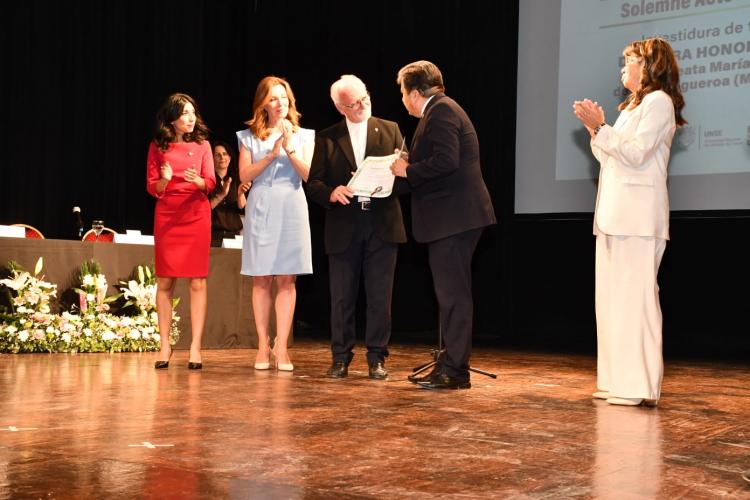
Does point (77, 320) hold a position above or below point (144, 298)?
below

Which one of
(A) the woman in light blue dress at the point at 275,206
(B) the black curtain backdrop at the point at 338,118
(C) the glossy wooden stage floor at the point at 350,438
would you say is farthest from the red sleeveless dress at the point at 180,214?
(B) the black curtain backdrop at the point at 338,118

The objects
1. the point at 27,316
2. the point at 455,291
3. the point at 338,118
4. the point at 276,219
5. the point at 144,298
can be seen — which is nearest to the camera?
the point at 455,291

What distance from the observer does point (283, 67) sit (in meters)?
9.58

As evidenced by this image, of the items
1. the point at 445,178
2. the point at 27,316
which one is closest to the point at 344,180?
the point at 445,178

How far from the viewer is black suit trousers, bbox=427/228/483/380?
3.96m

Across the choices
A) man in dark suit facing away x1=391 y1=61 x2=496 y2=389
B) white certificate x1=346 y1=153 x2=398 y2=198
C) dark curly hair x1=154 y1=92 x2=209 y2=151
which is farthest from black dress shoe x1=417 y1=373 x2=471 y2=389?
dark curly hair x1=154 y1=92 x2=209 y2=151

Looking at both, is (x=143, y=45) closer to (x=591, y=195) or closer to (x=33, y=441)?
(x=591, y=195)

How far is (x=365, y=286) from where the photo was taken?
4.39 meters

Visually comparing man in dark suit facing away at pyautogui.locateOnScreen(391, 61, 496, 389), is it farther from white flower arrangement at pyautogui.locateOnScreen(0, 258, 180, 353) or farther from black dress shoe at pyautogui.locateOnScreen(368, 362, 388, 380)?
white flower arrangement at pyautogui.locateOnScreen(0, 258, 180, 353)

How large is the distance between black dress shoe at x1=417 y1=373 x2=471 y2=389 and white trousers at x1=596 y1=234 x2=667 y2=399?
0.70 m

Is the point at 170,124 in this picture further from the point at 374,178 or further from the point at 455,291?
the point at 455,291

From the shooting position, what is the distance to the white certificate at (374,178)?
4.12 meters

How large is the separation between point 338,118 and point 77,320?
404 centimetres

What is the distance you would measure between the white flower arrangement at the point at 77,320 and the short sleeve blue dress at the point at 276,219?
169 centimetres
